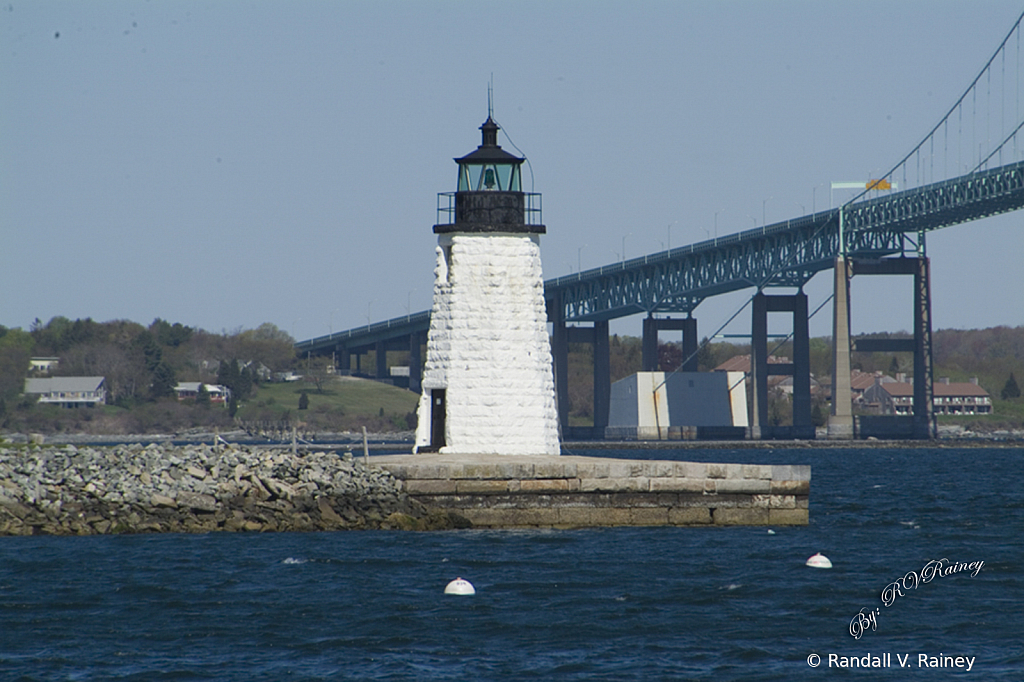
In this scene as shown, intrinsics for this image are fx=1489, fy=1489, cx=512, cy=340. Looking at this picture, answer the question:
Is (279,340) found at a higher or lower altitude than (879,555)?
higher

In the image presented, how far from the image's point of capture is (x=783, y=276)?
96312mm

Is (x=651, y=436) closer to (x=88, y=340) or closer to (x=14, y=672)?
(x=88, y=340)

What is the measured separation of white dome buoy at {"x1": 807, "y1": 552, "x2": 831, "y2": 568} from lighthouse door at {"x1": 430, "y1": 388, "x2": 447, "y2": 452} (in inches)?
304

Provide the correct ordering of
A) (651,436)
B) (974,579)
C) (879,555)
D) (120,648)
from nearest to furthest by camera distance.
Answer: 1. (120,648)
2. (974,579)
3. (879,555)
4. (651,436)

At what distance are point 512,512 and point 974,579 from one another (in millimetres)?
6753

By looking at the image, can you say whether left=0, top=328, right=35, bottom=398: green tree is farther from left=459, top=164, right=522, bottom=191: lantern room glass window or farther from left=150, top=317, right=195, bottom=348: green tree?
left=459, top=164, right=522, bottom=191: lantern room glass window

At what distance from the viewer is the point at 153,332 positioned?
460 feet

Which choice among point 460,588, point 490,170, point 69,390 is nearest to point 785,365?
point 69,390

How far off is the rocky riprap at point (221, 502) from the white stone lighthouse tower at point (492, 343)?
2563 millimetres

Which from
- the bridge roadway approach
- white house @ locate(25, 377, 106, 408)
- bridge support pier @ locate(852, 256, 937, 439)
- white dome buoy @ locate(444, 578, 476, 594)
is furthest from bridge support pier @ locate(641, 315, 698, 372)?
white dome buoy @ locate(444, 578, 476, 594)

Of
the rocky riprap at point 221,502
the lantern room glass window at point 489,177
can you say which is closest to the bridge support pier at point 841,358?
the lantern room glass window at point 489,177

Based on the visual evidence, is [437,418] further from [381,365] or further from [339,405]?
[381,365]

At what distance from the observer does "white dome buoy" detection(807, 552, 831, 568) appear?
19.7 m

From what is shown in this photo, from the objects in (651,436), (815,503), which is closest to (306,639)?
(815,503)
